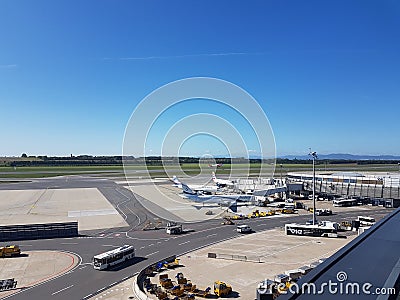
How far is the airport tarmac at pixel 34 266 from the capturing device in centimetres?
2348

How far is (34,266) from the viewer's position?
26.8 metres

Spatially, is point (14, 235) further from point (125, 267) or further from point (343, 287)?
point (343, 287)

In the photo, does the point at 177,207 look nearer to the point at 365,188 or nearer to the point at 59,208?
the point at 59,208

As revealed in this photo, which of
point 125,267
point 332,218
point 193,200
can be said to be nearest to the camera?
point 125,267

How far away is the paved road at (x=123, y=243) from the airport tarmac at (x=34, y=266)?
0.93 metres

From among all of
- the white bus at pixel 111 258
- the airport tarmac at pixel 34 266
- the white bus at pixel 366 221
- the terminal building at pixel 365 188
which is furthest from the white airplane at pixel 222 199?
the airport tarmac at pixel 34 266

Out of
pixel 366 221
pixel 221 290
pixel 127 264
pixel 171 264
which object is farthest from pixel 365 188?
pixel 221 290

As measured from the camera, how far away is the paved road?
852 inches

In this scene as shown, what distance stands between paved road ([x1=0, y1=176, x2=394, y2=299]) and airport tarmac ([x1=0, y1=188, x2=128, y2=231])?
3191 millimetres

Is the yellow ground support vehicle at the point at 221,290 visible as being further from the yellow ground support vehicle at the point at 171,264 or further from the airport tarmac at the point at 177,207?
the airport tarmac at the point at 177,207

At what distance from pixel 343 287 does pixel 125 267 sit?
908 inches

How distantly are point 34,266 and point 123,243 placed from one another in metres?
9.06

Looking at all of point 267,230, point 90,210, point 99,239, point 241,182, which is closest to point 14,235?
point 99,239

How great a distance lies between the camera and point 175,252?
30422 mm
